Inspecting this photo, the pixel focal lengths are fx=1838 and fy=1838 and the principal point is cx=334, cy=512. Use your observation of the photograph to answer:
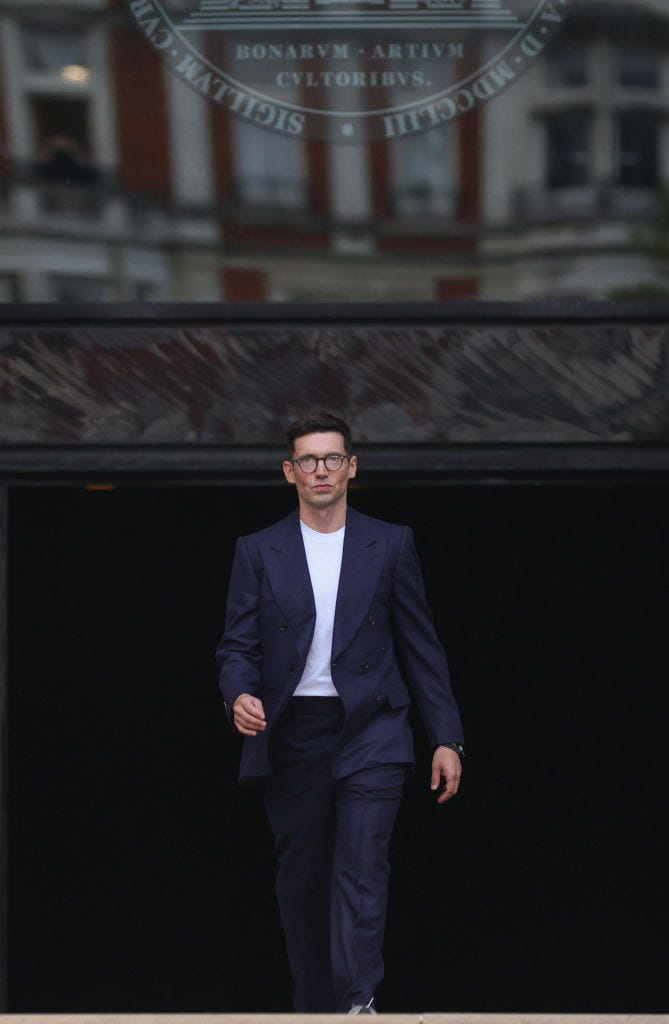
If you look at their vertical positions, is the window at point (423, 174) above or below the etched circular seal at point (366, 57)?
below

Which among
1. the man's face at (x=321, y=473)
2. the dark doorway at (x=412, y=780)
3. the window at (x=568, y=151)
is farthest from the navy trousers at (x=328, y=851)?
the window at (x=568, y=151)

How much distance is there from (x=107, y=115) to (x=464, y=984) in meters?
3.62

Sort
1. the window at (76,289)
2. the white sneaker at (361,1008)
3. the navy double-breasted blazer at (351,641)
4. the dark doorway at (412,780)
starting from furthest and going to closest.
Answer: the dark doorway at (412,780), the window at (76,289), the navy double-breasted blazer at (351,641), the white sneaker at (361,1008)

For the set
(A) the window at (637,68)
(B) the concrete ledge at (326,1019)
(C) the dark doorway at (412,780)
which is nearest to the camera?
(B) the concrete ledge at (326,1019)

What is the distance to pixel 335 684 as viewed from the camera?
5.33 meters

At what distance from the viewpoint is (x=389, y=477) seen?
19.9 ft

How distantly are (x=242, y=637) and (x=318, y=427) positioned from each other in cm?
65

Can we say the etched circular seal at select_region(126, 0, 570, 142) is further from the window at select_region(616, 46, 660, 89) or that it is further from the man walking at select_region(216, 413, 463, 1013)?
the man walking at select_region(216, 413, 463, 1013)

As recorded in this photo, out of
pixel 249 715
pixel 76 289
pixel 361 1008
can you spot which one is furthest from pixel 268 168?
pixel 361 1008

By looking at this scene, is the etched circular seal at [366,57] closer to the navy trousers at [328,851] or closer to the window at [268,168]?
the window at [268,168]

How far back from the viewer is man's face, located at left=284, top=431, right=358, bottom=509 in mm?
5305

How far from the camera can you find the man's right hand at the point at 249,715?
201 inches

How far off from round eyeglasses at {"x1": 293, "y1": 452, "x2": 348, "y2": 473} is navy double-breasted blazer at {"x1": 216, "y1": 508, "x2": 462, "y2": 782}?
0.75ft

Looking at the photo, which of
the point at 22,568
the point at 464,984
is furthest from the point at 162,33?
the point at 464,984
